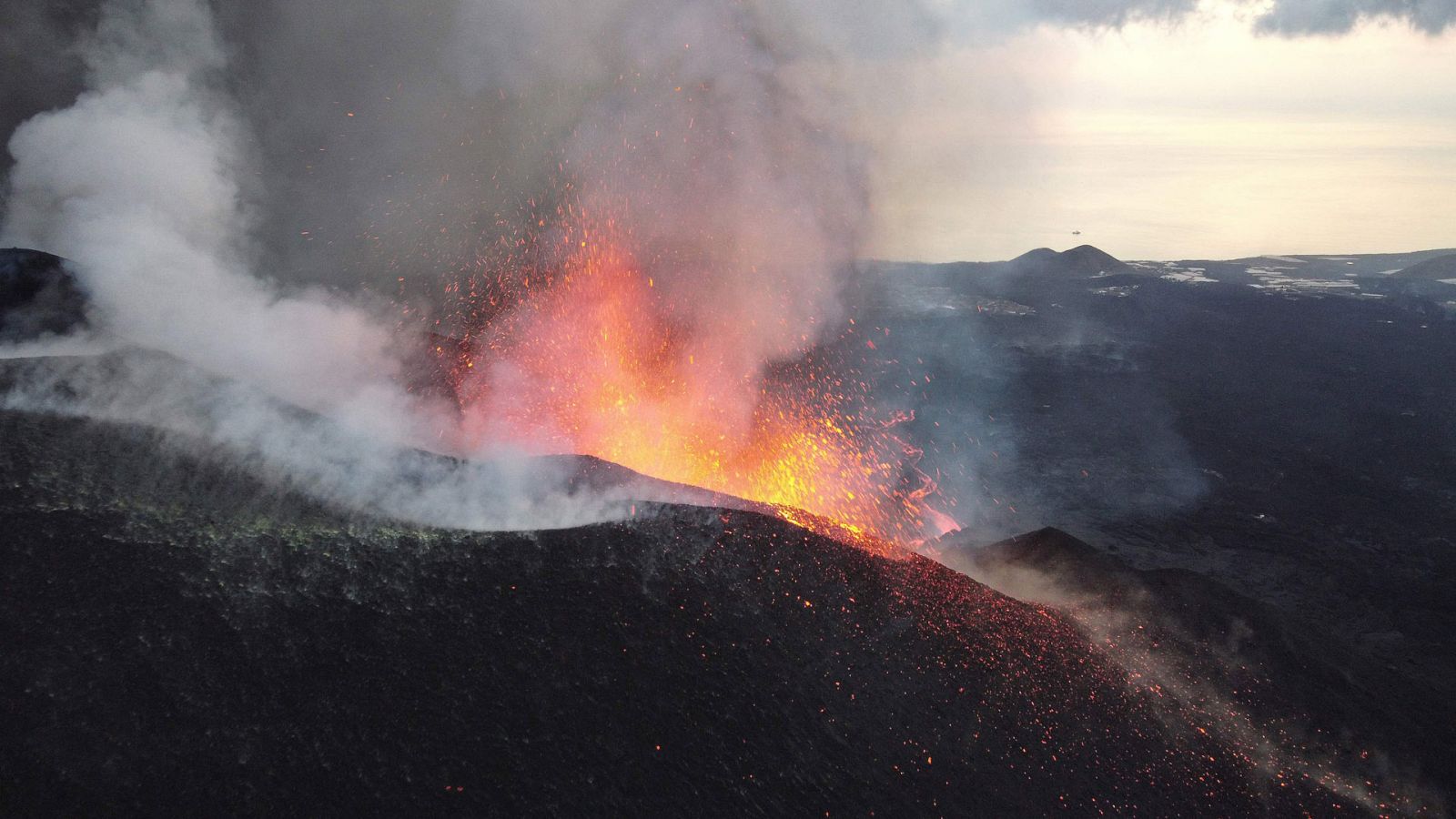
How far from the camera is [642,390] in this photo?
16297mm

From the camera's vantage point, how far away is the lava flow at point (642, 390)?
13594mm

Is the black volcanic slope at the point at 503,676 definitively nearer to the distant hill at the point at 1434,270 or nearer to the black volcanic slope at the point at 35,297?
the black volcanic slope at the point at 35,297

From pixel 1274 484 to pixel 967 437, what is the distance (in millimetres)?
8587

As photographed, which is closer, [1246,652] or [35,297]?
[35,297]

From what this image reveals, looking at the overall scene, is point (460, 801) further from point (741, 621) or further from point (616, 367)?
point (616, 367)

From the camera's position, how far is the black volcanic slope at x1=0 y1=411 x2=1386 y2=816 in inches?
192

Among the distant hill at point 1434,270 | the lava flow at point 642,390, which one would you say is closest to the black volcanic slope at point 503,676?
the lava flow at point 642,390

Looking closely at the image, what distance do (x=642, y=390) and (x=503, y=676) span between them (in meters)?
10.8

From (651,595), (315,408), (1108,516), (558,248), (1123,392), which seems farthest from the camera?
(1123,392)

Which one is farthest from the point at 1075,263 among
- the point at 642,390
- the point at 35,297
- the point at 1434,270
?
the point at 35,297

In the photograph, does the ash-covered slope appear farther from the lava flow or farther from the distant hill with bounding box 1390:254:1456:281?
the distant hill with bounding box 1390:254:1456:281

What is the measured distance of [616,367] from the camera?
16.3 m

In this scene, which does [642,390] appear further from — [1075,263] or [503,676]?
[1075,263]

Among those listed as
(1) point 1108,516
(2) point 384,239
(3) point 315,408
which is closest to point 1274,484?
(1) point 1108,516
